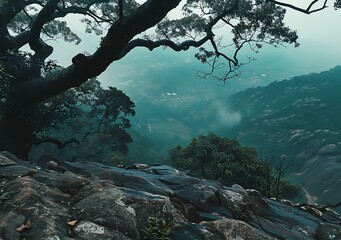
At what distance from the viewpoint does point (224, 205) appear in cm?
736

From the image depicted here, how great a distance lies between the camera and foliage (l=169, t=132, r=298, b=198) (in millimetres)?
25109

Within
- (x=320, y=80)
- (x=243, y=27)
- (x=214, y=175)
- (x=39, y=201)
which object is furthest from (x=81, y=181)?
(x=320, y=80)

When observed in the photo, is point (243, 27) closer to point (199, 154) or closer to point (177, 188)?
point (177, 188)

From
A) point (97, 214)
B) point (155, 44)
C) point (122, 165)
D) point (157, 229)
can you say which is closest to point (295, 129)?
point (155, 44)

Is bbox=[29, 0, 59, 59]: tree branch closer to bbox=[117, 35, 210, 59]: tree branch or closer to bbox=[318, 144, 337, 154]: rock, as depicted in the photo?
bbox=[117, 35, 210, 59]: tree branch

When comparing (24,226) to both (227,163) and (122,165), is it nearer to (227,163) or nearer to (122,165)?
(122,165)

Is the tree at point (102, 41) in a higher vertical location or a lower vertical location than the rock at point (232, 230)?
higher

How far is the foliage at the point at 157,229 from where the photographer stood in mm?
4219

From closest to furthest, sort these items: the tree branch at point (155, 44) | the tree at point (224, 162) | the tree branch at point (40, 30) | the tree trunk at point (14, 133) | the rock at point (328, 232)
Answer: the rock at point (328, 232) < the tree branch at point (40, 30) < the tree trunk at point (14, 133) < the tree branch at point (155, 44) < the tree at point (224, 162)

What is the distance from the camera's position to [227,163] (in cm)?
2597

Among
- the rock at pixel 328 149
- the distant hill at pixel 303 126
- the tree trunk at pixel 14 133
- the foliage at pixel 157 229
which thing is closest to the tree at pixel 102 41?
the tree trunk at pixel 14 133

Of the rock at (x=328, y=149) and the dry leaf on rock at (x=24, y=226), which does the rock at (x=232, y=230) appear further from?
the rock at (x=328, y=149)

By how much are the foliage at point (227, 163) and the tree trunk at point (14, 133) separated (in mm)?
13802

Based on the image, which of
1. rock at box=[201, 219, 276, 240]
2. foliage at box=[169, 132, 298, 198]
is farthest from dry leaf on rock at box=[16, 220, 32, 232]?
foliage at box=[169, 132, 298, 198]
